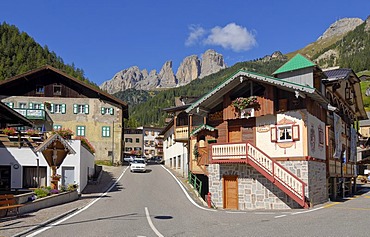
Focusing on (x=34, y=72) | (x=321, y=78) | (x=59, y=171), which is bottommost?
(x=59, y=171)

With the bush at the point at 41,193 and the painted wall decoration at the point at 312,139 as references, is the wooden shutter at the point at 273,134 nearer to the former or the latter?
the painted wall decoration at the point at 312,139

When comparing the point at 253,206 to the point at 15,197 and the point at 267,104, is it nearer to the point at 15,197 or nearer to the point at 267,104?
the point at 267,104

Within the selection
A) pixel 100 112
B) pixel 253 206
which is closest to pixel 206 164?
pixel 253 206

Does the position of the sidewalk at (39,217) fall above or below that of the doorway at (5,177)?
below

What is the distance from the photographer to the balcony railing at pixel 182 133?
37.0 m

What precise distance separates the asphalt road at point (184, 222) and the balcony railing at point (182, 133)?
45.6ft

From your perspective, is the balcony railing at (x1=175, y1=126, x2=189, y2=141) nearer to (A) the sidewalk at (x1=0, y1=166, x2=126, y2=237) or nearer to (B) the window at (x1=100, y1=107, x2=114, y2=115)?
(A) the sidewalk at (x1=0, y1=166, x2=126, y2=237)

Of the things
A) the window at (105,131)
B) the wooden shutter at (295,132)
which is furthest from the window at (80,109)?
the wooden shutter at (295,132)

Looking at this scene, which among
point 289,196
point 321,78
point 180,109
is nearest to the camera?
point 289,196

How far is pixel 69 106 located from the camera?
152ft

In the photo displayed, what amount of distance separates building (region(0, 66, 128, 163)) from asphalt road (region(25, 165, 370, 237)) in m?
24.7

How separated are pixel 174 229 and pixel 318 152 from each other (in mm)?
12808

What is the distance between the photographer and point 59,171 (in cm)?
2609

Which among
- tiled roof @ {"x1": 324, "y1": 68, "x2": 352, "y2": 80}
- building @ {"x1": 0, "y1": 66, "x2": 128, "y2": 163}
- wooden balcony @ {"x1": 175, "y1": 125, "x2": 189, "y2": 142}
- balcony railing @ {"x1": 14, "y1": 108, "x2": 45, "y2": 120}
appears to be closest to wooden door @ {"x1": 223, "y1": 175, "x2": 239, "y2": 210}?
tiled roof @ {"x1": 324, "y1": 68, "x2": 352, "y2": 80}
